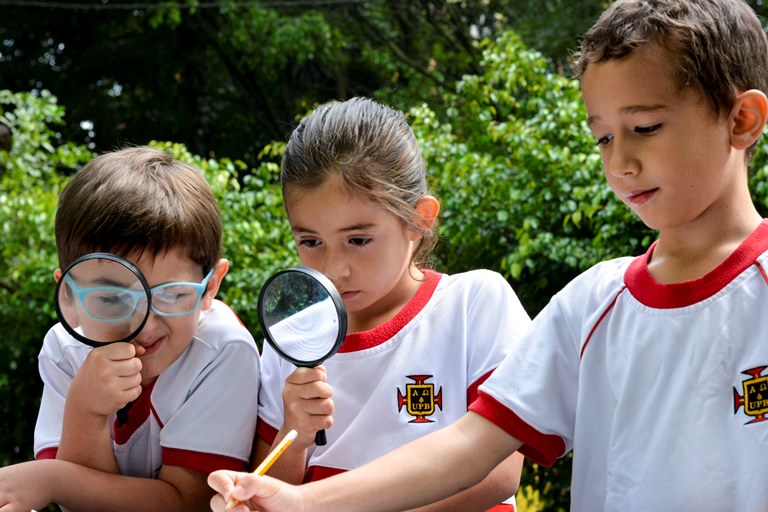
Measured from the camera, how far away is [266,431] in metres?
2.65

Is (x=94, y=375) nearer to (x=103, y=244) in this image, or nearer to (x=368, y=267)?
(x=103, y=244)

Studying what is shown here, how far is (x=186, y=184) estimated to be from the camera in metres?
2.64

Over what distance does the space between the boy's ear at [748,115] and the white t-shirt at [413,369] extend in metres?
0.84

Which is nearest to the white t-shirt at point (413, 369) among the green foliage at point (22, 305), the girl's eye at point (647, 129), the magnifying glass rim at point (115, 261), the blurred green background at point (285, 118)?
the magnifying glass rim at point (115, 261)

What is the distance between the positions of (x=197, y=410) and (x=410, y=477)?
0.77 m

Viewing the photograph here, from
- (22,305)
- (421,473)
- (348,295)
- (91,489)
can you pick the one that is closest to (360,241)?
(348,295)

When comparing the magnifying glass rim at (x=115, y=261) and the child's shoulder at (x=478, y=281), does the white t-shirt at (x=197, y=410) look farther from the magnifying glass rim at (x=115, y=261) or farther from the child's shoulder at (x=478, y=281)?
the child's shoulder at (x=478, y=281)

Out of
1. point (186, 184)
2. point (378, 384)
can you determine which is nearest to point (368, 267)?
point (378, 384)

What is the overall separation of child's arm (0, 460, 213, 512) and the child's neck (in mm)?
1358

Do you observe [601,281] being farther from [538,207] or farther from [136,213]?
[538,207]

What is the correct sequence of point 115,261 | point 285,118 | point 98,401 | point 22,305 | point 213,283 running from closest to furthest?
point 115,261
point 98,401
point 213,283
point 22,305
point 285,118

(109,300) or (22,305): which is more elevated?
(22,305)

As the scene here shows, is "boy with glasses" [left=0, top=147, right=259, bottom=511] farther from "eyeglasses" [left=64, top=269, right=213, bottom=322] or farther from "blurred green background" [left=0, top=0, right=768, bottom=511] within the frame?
"blurred green background" [left=0, top=0, right=768, bottom=511]

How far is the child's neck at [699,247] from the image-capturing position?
77.8 inches
